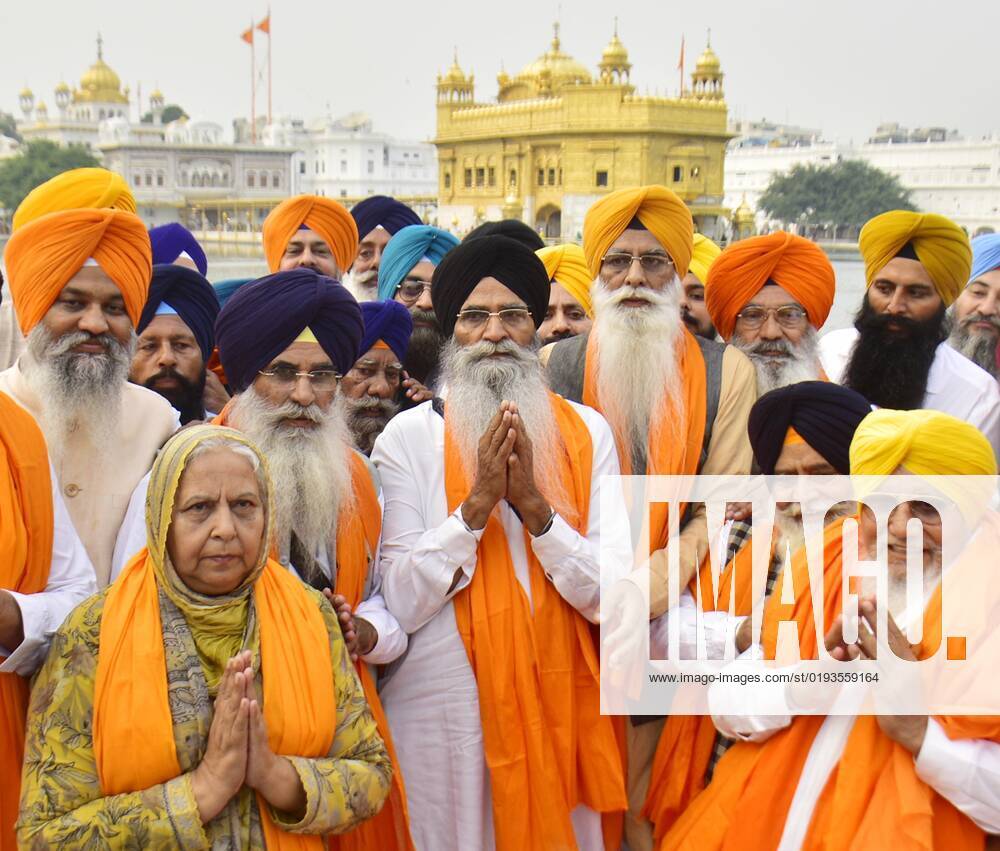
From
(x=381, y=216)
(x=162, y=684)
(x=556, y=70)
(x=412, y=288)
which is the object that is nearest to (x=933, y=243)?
(x=412, y=288)

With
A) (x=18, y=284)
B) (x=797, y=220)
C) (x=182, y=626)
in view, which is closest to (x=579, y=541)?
(x=182, y=626)

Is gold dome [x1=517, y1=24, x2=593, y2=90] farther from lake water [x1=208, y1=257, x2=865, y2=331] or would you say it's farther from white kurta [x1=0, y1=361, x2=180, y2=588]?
white kurta [x1=0, y1=361, x2=180, y2=588]

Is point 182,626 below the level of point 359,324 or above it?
below

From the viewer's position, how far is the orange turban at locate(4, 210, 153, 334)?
2010 mm

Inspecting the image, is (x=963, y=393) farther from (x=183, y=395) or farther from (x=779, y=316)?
(x=183, y=395)

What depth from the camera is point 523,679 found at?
1967 millimetres

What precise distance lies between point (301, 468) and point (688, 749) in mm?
934

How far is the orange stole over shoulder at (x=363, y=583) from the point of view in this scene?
6.37 ft

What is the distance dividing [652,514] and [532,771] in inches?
23.3

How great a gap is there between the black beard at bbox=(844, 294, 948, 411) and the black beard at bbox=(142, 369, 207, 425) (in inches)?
71.1

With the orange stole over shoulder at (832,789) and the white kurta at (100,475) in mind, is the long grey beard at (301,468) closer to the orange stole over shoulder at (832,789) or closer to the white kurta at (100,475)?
the white kurta at (100,475)

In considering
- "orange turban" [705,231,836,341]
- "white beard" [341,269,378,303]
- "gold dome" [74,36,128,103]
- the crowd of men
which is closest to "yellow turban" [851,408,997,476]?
the crowd of men

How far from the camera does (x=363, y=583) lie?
2004mm

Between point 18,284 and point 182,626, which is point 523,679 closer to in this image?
point 182,626
